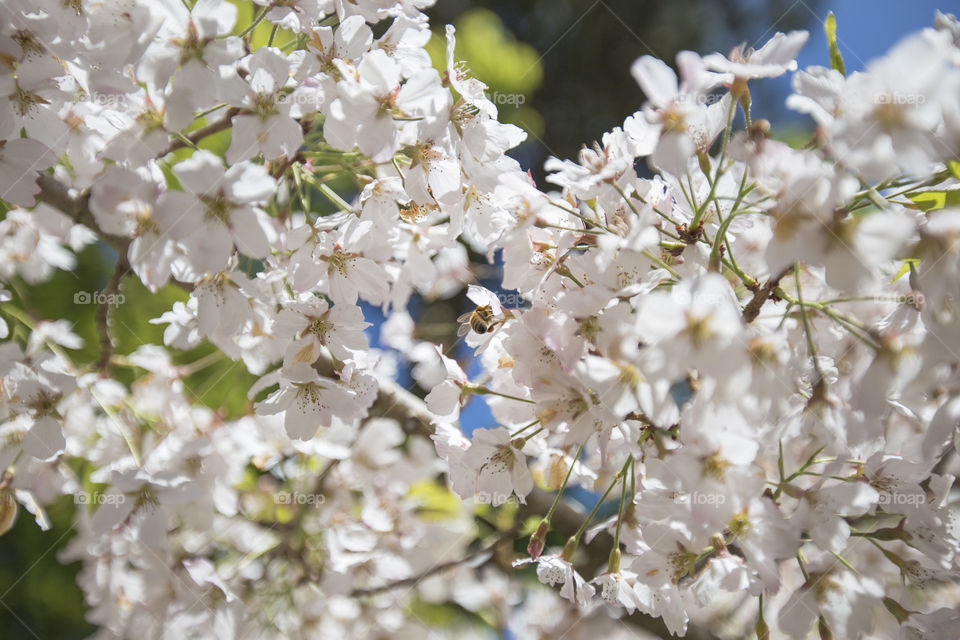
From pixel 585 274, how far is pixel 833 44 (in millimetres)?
319

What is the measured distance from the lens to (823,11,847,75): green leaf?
1.94 feet

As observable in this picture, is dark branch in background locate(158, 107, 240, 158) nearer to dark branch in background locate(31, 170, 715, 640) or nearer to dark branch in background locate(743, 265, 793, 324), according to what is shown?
dark branch in background locate(31, 170, 715, 640)

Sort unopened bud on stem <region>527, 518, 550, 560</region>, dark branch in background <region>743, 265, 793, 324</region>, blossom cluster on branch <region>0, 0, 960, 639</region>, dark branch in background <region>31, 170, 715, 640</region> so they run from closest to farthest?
blossom cluster on branch <region>0, 0, 960, 639</region> < dark branch in background <region>743, 265, 793, 324</region> < unopened bud on stem <region>527, 518, 550, 560</region> < dark branch in background <region>31, 170, 715, 640</region>

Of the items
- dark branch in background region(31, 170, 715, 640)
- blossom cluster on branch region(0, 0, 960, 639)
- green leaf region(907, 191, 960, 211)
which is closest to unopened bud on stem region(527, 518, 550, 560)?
blossom cluster on branch region(0, 0, 960, 639)

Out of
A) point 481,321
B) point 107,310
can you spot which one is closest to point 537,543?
point 481,321

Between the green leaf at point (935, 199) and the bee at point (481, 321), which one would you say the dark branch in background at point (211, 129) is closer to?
the bee at point (481, 321)

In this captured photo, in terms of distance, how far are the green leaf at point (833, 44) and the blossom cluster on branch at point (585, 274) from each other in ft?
0.12

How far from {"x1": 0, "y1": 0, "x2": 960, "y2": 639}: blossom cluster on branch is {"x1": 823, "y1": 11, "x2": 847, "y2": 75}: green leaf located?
0.04m

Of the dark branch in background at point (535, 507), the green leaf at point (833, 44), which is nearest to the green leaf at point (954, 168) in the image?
the green leaf at point (833, 44)

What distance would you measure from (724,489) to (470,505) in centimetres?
94

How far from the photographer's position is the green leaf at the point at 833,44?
1.94 feet

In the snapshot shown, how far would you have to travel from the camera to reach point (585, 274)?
0.65 meters

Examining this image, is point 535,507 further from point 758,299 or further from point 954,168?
point 954,168

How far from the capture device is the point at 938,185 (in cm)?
60
